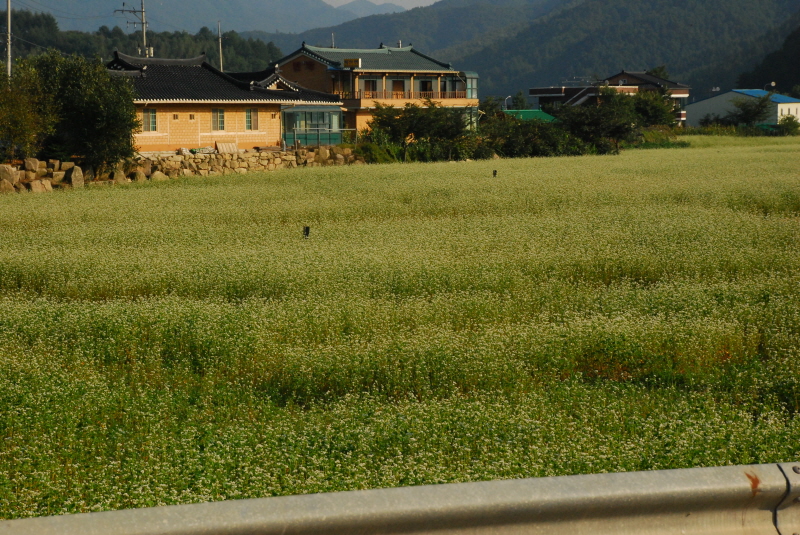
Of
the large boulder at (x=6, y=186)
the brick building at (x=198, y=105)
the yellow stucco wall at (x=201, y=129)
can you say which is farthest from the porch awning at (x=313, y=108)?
the large boulder at (x=6, y=186)

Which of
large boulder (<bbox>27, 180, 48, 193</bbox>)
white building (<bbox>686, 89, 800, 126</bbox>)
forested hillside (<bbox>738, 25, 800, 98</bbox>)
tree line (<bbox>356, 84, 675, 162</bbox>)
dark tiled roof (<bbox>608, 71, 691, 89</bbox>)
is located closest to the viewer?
large boulder (<bbox>27, 180, 48, 193</bbox>)

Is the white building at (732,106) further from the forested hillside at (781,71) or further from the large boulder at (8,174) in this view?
the large boulder at (8,174)

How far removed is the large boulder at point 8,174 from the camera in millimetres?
24594

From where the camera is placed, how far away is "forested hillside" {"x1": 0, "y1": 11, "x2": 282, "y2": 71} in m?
109

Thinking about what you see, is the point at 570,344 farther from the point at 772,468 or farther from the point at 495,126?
the point at 495,126

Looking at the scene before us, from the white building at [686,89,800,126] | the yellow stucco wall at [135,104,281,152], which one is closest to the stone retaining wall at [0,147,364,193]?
the yellow stucco wall at [135,104,281,152]

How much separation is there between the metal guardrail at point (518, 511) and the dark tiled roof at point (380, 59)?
50933 mm

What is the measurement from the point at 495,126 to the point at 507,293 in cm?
3491

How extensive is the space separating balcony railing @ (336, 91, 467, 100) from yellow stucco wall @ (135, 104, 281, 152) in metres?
12.7

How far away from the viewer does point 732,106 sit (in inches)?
3307

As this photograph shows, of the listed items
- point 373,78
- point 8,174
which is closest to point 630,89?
point 373,78

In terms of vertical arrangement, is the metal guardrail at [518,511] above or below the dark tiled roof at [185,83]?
below

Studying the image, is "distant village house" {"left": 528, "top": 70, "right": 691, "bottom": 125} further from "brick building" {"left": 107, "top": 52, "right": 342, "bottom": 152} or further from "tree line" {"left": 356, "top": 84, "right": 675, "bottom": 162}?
"brick building" {"left": 107, "top": 52, "right": 342, "bottom": 152}

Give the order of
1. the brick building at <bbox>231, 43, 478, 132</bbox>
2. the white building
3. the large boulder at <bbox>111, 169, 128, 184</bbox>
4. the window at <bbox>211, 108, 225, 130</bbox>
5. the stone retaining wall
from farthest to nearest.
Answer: the white building < the brick building at <bbox>231, 43, 478, 132</bbox> < the window at <bbox>211, 108, 225, 130</bbox> < the large boulder at <bbox>111, 169, 128, 184</bbox> < the stone retaining wall
